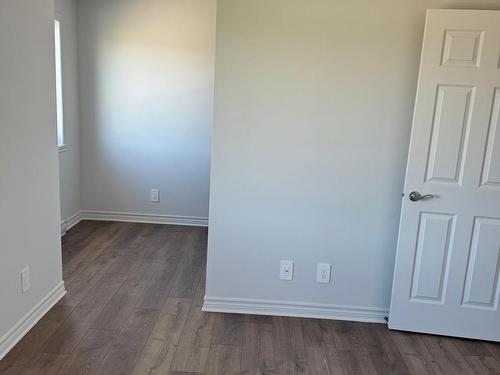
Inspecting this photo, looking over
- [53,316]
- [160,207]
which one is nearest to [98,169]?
[160,207]

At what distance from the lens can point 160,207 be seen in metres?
4.89

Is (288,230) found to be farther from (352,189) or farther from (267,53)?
(267,53)

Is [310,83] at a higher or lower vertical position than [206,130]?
higher

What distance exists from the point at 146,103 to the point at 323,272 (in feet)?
8.66

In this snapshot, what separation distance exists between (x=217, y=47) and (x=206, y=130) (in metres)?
1.98

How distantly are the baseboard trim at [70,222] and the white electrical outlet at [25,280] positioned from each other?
1747mm

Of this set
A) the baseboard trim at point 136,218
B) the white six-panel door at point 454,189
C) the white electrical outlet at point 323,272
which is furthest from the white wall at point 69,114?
the white six-panel door at point 454,189

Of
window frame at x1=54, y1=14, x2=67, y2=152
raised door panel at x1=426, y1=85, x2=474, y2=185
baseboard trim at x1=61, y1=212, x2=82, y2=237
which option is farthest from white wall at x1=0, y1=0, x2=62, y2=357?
raised door panel at x1=426, y1=85, x2=474, y2=185

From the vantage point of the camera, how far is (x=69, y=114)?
445 centimetres

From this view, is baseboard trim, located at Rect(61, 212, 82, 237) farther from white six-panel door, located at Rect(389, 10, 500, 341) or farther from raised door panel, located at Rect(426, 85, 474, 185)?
raised door panel, located at Rect(426, 85, 474, 185)

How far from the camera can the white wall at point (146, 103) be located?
14.4 ft

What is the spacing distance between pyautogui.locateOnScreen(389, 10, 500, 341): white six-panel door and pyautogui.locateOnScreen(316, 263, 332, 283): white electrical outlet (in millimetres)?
421

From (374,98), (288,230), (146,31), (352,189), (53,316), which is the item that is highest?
(146,31)

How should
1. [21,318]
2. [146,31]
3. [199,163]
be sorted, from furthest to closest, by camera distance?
1. [199,163]
2. [146,31]
3. [21,318]
